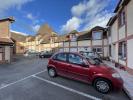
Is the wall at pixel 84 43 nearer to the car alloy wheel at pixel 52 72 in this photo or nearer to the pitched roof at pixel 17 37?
the car alloy wheel at pixel 52 72

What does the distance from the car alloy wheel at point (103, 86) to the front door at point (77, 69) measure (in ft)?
2.16

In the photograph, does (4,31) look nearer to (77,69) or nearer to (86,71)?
(77,69)

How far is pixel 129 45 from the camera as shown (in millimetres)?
11234

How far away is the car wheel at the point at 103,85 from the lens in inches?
267

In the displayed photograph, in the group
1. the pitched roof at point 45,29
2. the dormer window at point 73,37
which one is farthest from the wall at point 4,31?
the pitched roof at point 45,29

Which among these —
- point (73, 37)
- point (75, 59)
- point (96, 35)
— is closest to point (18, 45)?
point (73, 37)

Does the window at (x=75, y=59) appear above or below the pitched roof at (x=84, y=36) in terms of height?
below

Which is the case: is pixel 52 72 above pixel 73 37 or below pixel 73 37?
below

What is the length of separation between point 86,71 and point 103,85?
107 cm

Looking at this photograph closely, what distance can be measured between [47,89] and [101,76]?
260 cm

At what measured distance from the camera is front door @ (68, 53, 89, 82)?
7570mm

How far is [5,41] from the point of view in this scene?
→ 19750 millimetres

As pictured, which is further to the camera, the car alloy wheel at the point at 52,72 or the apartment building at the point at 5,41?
the apartment building at the point at 5,41

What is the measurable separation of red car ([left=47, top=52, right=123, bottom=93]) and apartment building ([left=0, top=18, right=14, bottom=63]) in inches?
477
